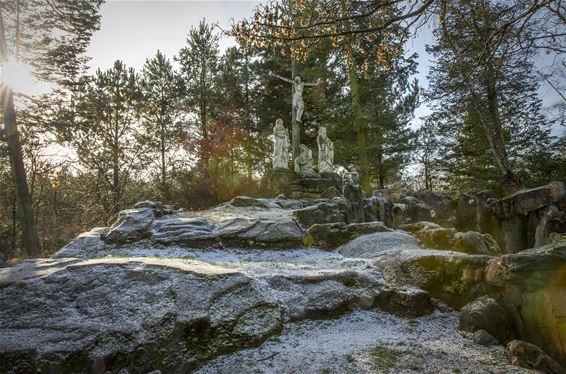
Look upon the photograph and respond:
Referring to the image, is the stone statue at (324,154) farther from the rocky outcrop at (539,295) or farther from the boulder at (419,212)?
the rocky outcrop at (539,295)

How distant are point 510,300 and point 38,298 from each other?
14.1ft

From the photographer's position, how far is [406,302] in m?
3.51

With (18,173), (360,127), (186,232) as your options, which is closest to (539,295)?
(186,232)

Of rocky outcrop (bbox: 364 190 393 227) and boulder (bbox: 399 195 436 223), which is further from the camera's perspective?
boulder (bbox: 399 195 436 223)

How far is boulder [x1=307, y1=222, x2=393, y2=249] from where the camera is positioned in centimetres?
659

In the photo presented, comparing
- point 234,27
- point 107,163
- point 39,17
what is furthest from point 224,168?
point 234,27

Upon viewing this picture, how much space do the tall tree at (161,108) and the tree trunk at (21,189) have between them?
8.38 metres

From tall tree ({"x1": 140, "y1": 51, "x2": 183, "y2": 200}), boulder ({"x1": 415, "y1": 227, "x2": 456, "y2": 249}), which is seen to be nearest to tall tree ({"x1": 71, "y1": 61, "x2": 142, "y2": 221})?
tall tree ({"x1": 140, "y1": 51, "x2": 183, "y2": 200})

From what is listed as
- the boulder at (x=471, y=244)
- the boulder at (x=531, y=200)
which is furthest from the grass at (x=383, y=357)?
the boulder at (x=531, y=200)

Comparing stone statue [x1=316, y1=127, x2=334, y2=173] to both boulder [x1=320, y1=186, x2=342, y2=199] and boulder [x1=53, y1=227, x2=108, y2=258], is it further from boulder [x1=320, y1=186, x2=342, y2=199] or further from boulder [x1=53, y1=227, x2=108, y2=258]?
boulder [x1=53, y1=227, x2=108, y2=258]

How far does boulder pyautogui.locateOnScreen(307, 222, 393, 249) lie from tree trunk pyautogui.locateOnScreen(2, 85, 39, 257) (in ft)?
29.3

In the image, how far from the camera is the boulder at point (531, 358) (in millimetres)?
2332

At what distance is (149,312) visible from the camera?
2.98 m

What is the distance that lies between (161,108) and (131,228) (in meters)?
16.3
